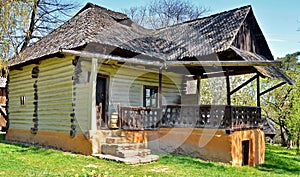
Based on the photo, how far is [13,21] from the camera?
7.36 m

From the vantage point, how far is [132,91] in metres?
13.2

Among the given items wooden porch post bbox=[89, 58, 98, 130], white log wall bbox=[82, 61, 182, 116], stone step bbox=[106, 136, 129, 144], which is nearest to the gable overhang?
wooden porch post bbox=[89, 58, 98, 130]

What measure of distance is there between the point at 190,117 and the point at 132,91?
3030mm

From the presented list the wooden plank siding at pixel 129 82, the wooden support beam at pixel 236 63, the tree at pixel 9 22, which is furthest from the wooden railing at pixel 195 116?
the tree at pixel 9 22

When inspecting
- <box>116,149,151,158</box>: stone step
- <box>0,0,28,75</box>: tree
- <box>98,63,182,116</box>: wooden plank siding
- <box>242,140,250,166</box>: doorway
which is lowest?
<box>242,140,250,166</box>: doorway

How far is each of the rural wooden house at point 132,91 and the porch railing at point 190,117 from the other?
0.04 meters

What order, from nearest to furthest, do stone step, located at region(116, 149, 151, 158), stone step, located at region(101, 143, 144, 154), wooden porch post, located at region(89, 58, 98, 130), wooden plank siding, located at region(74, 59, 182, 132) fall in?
stone step, located at region(116, 149, 151, 158) → stone step, located at region(101, 143, 144, 154) → wooden porch post, located at region(89, 58, 98, 130) → wooden plank siding, located at region(74, 59, 182, 132)

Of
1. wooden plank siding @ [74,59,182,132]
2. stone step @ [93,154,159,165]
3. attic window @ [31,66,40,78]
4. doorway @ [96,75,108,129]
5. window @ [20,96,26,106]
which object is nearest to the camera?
stone step @ [93,154,159,165]

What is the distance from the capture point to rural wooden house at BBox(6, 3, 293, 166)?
34.1 feet

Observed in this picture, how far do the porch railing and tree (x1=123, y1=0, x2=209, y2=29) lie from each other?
2164 cm

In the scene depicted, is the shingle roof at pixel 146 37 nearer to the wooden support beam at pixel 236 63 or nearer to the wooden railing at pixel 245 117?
the wooden support beam at pixel 236 63

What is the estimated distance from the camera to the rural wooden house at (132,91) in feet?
34.1

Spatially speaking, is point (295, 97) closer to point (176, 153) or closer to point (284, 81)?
point (284, 81)

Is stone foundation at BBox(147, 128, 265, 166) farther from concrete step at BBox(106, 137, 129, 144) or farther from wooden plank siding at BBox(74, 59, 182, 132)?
wooden plank siding at BBox(74, 59, 182, 132)
